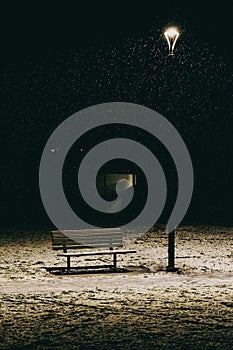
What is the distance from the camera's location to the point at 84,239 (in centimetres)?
1023

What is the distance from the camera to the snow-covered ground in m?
5.87

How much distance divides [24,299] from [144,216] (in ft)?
42.8

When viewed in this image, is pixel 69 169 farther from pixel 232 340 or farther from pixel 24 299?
pixel 232 340

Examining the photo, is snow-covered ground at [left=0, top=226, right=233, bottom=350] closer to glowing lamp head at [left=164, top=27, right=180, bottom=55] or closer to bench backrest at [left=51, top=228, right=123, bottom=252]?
bench backrest at [left=51, top=228, right=123, bottom=252]

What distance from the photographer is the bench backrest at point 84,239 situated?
10.0 m

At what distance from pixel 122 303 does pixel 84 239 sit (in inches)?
114

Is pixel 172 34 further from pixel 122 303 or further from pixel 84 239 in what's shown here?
pixel 122 303

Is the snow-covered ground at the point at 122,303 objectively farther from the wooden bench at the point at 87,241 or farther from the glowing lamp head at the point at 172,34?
the glowing lamp head at the point at 172,34

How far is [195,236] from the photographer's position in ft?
48.1

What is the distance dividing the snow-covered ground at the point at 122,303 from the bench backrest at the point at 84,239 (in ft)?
1.84

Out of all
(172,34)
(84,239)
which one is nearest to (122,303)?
(84,239)

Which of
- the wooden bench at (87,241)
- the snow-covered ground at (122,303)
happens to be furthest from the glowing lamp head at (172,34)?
the snow-covered ground at (122,303)

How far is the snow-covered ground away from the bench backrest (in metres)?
0.56

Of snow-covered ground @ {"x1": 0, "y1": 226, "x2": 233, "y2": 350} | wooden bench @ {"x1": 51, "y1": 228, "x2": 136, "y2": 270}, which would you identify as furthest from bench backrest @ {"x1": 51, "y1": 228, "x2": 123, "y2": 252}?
snow-covered ground @ {"x1": 0, "y1": 226, "x2": 233, "y2": 350}
